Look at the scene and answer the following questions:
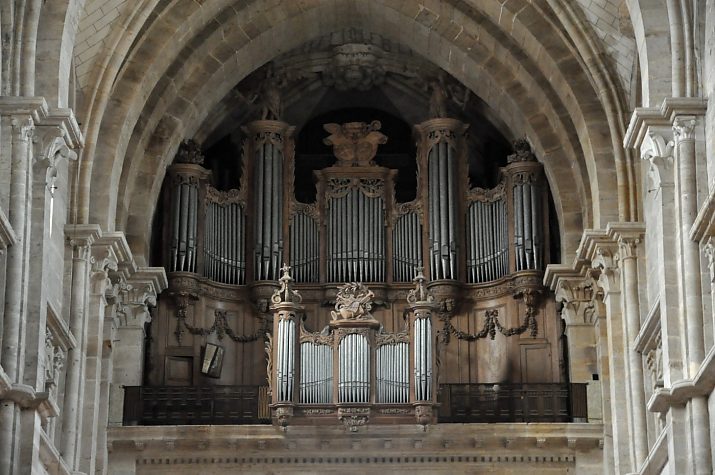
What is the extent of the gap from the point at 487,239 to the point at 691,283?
9.18m

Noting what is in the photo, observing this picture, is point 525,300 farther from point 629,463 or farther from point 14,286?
point 14,286

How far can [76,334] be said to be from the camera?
27.5 metres

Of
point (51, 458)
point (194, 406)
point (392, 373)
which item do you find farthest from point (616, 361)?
point (51, 458)

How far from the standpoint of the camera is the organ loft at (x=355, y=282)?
29.8 m

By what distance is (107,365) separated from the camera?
2930 centimetres

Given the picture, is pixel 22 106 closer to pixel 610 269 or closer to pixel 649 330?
pixel 649 330

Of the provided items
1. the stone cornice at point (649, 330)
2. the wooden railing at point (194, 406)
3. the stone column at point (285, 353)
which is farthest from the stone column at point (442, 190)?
the stone cornice at point (649, 330)

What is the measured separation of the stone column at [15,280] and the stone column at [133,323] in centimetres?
651

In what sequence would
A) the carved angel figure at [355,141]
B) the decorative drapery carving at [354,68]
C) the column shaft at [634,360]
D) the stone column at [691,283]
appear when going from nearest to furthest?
the stone column at [691,283] < the column shaft at [634,360] < the carved angel figure at [355,141] < the decorative drapery carving at [354,68]

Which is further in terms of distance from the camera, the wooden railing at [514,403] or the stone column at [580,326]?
the stone column at [580,326]

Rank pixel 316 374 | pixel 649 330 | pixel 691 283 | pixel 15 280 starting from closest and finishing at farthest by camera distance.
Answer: pixel 691 283, pixel 15 280, pixel 649 330, pixel 316 374

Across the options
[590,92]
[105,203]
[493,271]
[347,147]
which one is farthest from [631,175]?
[105,203]

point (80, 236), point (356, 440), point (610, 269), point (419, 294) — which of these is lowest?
point (356, 440)

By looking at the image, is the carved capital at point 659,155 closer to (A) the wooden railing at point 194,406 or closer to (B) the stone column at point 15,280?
(B) the stone column at point 15,280
